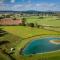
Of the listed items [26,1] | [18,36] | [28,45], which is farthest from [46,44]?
[26,1]

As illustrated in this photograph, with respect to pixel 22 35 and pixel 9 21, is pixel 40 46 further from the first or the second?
pixel 9 21

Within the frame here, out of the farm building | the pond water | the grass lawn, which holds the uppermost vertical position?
the farm building

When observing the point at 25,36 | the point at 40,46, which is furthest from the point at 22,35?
the point at 40,46

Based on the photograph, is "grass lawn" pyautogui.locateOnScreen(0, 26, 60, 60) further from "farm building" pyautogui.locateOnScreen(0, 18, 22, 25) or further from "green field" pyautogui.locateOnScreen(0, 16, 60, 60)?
"farm building" pyautogui.locateOnScreen(0, 18, 22, 25)

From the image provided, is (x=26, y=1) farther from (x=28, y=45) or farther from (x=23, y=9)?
(x=28, y=45)

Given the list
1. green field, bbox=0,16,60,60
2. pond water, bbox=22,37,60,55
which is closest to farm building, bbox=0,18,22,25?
green field, bbox=0,16,60,60

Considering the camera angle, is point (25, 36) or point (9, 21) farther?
point (9, 21)

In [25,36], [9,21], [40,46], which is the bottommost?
[40,46]

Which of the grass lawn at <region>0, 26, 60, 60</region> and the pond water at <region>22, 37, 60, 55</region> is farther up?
the grass lawn at <region>0, 26, 60, 60</region>

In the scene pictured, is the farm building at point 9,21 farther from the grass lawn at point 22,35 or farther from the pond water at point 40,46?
the pond water at point 40,46
